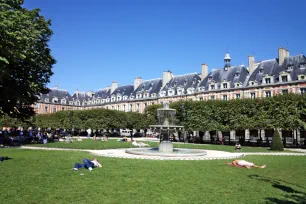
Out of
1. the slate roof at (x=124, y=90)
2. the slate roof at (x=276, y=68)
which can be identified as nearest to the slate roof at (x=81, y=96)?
the slate roof at (x=124, y=90)

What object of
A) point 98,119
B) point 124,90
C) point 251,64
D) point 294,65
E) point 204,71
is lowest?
point 98,119

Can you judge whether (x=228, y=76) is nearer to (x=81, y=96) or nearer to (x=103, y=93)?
(x=103, y=93)

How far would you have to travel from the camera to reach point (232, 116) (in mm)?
37594

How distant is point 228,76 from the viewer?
5653 cm

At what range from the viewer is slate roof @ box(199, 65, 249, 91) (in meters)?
54.2

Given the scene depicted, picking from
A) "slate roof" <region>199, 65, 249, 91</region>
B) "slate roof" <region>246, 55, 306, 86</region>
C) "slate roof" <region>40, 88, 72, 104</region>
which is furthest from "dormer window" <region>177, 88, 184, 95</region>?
"slate roof" <region>40, 88, 72, 104</region>

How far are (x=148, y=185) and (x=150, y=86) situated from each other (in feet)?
217

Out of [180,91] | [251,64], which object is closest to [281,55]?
[251,64]

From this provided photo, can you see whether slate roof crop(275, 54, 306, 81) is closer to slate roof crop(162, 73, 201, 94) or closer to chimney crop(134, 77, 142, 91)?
slate roof crop(162, 73, 201, 94)

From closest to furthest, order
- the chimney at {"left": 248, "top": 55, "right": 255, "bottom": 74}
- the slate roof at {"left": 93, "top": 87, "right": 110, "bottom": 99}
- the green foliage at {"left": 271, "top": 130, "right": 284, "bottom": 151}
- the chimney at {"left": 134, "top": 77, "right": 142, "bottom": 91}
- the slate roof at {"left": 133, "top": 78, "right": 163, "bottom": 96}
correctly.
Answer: the green foliage at {"left": 271, "top": 130, "right": 284, "bottom": 151} < the chimney at {"left": 248, "top": 55, "right": 255, "bottom": 74} < the slate roof at {"left": 133, "top": 78, "right": 163, "bottom": 96} < the chimney at {"left": 134, "top": 77, "right": 142, "bottom": 91} < the slate roof at {"left": 93, "top": 87, "right": 110, "bottom": 99}

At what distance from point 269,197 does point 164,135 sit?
13.7 metres

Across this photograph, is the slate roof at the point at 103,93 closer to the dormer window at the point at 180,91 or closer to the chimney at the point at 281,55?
the dormer window at the point at 180,91

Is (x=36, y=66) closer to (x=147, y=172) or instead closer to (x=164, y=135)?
(x=164, y=135)

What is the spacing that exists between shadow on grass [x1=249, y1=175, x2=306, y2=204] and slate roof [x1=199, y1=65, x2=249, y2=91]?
4472 centimetres
